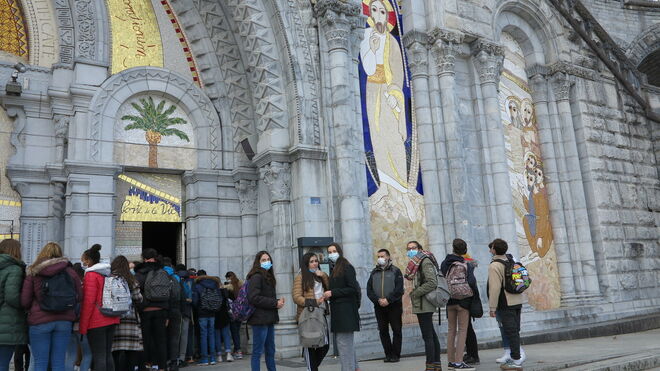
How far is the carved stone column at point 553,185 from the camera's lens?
15.5 meters

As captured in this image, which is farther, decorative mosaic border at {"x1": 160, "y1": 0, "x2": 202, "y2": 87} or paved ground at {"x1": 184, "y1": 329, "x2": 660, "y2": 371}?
decorative mosaic border at {"x1": 160, "y1": 0, "x2": 202, "y2": 87}

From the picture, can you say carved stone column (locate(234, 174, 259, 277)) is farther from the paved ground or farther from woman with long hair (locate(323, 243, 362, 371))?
woman with long hair (locate(323, 243, 362, 371))

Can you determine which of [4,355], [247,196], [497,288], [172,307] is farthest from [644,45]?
[4,355]

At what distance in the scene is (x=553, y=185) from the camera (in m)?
16.0

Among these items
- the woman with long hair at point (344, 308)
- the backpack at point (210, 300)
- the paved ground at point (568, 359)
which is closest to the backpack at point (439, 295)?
the woman with long hair at point (344, 308)

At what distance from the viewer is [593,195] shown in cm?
1598

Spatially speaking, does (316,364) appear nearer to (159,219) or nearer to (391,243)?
(391,243)

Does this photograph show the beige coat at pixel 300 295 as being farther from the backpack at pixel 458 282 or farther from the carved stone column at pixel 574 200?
the carved stone column at pixel 574 200

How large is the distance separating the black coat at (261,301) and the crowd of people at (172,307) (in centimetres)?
1

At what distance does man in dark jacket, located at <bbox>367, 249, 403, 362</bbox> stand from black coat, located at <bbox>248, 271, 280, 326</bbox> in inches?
73.7

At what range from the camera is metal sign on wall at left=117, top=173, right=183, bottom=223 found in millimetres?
11328

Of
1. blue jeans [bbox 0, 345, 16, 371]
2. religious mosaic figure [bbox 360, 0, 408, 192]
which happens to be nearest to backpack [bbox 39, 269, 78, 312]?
blue jeans [bbox 0, 345, 16, 371]

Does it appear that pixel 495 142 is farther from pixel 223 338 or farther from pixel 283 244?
pixel 223 338

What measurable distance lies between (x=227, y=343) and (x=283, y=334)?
1050 millimetres
